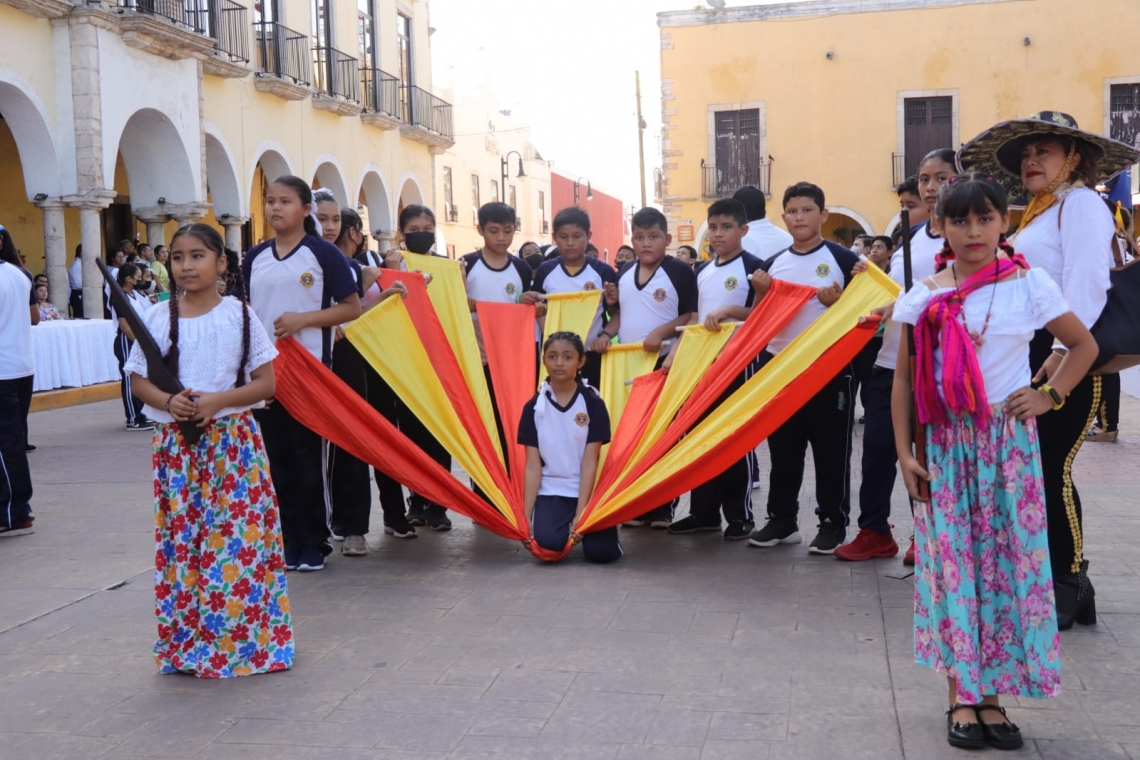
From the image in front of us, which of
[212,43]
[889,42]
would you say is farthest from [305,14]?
[889,42]

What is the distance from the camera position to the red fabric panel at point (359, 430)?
5.86m

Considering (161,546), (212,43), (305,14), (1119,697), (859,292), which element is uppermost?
(305,14)

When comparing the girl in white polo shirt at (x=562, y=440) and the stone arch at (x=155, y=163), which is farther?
the stone arch at (x=155, y=163)

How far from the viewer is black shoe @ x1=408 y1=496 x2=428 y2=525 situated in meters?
7.14

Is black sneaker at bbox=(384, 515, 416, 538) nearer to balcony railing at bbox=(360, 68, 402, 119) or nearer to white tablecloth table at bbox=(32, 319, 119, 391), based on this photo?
white tablecloth table at bbox=(32, 319, 119, 391)

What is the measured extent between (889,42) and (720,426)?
2700 centimetres

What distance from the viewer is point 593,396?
6.21m

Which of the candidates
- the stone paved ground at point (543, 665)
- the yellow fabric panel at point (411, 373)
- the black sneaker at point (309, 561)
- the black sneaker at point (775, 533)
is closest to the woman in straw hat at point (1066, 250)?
the stone paved ground at point (543, 665)

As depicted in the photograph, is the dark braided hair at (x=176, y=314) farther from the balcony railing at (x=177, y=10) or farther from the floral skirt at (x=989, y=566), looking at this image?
the balcony railing at (x=177, y=10)

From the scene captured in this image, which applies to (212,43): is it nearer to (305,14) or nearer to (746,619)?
(305,14)

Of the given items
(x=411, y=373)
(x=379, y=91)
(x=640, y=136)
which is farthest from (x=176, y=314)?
(x=640, y=136)

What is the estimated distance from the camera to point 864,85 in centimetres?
3084

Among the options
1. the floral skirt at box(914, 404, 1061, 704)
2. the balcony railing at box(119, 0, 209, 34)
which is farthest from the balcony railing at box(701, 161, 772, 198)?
the floral skirt at box(914, 404, 1061, 704)

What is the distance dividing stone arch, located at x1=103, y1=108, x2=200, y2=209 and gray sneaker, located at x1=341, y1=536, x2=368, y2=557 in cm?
1430
